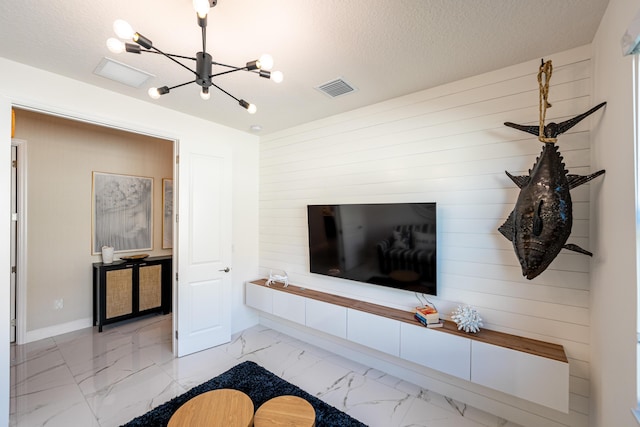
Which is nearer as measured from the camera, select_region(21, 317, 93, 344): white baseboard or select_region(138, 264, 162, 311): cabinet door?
select_region(21, 317, 93, 344): white baseboard

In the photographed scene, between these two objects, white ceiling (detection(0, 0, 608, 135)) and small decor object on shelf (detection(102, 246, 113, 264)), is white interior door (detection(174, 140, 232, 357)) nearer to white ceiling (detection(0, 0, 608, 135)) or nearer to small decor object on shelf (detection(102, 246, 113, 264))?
white ceiling (detection(0, 0, 608, 135))

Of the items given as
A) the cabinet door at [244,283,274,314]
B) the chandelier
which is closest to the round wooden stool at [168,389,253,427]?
the cabinet door at [244,283,274,314]

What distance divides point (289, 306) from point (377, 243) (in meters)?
1.32

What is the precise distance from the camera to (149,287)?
402 centimetres

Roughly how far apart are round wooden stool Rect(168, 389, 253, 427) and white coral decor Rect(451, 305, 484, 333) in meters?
1.61

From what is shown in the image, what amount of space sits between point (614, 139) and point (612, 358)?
3.61 ft

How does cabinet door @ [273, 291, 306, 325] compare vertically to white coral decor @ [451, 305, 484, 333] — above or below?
below

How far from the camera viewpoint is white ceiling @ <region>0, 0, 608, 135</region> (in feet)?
5.06

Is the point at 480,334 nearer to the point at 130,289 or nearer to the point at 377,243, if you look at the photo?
the point at 377,243

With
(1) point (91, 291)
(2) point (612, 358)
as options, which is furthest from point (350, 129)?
(1) point (91, 291)

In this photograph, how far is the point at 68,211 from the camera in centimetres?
358

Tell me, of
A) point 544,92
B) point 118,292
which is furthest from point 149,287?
point 544,92

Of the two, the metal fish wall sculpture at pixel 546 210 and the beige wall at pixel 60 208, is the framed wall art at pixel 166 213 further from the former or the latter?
the metal fish wall sculpture at pixel 546 210

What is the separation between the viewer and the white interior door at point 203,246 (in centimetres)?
306
